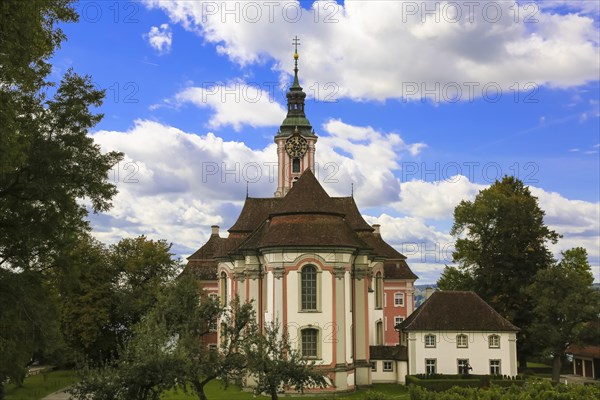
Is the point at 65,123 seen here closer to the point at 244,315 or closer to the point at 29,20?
the point at 29,20

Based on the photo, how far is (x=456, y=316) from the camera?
45156mm

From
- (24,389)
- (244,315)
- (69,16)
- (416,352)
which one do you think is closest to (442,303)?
(416,352)

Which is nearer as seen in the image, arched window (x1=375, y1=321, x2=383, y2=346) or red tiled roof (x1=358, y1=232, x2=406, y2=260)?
arched window (x1=375, y1=321, x2=383, y2=346)

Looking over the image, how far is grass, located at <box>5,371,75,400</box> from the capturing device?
136ft

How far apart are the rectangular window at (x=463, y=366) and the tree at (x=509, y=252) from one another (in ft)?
31.1

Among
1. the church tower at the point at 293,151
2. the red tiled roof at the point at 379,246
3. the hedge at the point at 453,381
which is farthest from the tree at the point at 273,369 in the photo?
the church tower at the point at 293,151

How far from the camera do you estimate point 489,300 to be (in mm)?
54500

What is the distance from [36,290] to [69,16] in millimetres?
Answer: 9327

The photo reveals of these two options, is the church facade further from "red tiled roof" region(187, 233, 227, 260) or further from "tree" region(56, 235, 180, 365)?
"red tiled roof" region(187, 233, 227, 260)

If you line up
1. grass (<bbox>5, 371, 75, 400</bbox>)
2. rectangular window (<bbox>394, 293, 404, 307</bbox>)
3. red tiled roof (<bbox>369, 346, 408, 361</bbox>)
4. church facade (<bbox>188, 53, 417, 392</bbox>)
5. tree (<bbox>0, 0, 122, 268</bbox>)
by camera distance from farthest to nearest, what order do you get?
rectangular window (<bbox>394, 293, 404, 307</bbox>) → red tiled roof (<bbox>369, 346, 408, 361</bbox>) → grass (<bbox>5, 371, 75, 400</bbox>) → church facade (<bbox>188, 53, 417, 392</bbox>) → tree (<bbox>0, 0, 122, 268</bbox>)

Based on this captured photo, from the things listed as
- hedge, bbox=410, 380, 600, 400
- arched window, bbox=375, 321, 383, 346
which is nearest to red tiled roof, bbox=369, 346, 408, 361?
arched window, bbox=375, 321, 383, 346

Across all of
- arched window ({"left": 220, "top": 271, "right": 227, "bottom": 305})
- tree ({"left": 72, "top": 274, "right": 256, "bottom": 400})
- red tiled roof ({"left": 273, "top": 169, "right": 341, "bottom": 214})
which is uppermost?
red tiled roof ({"left": 273, "top": 169, "right": 341, "bottom": 214})

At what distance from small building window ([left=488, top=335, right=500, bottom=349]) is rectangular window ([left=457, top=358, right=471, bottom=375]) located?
1835mm

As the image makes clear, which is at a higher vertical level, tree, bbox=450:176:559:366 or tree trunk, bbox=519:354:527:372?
tree, bbox=450:176:559:366
